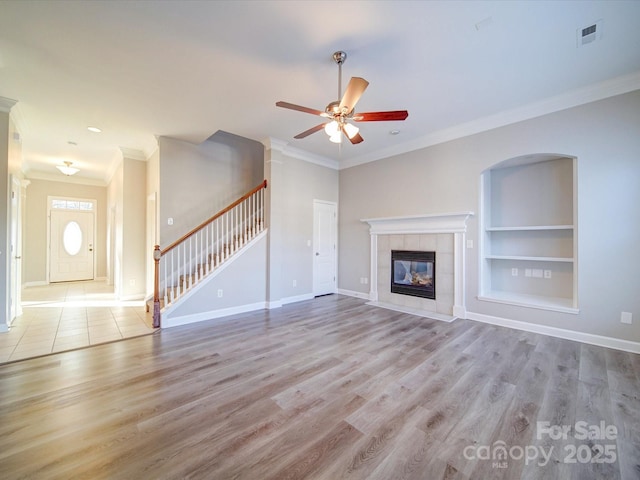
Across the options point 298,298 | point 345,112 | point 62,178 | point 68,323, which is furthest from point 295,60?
point 62,178

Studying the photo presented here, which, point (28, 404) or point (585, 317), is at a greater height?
point (585, 317)

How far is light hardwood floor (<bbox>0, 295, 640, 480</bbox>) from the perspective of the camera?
1.50 m

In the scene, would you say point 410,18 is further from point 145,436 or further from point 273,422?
point 145,436

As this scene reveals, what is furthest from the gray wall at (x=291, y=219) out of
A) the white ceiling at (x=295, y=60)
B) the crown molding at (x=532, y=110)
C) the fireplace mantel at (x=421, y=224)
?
the crown molding at (x=532, y=110)

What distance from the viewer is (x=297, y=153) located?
5.49m

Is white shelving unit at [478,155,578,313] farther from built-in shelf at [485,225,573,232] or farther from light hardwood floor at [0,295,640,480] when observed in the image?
light hardwood floor at [0,295,640,480]

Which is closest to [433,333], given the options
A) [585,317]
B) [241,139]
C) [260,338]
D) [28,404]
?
[585,317]

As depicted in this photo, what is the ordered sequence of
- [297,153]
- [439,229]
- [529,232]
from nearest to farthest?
[529,232], [439,229], [297,153]

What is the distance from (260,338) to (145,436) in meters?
1.76

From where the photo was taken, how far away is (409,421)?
6.14 ft

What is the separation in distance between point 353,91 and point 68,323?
518 centimetres

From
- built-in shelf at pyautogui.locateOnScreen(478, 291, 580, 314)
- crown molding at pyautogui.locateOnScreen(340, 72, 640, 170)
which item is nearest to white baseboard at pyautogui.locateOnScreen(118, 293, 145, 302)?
crown molding at pyautogui.locateOnScreen(340, 72, 640, 170)

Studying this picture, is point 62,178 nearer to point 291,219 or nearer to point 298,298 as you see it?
point 291,219

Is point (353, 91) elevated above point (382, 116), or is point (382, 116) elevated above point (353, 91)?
point (353, 91)
